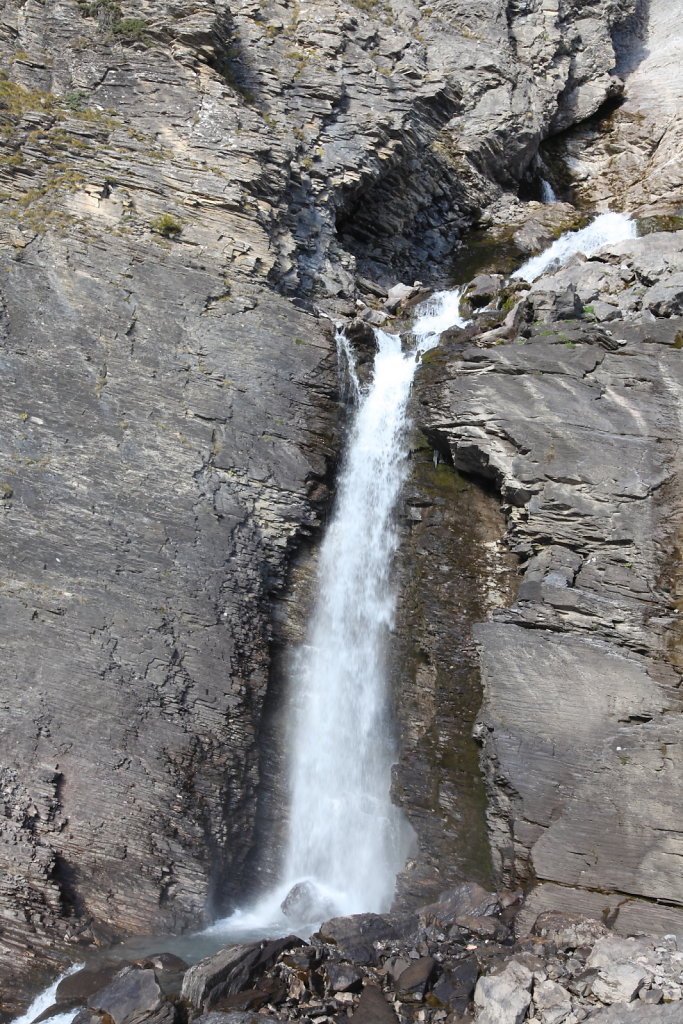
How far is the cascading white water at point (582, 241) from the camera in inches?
778

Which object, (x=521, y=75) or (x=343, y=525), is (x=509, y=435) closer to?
(x=343, y=525)

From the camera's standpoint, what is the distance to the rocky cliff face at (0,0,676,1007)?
1052 centimetres

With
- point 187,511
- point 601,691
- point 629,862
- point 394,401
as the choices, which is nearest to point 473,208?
point 394,401

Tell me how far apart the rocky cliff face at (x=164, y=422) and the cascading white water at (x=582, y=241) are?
4.13 m

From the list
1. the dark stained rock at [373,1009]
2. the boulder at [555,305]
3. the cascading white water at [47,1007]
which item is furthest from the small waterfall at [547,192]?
the cascading white water at [47,1007]

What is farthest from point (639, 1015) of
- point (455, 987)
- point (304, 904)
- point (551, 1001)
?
point (304, 904)

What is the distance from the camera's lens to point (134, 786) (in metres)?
10.6

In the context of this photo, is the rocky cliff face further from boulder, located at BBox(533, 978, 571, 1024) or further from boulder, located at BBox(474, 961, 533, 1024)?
boulder, located at BBox(533, 978, 571, 1024)

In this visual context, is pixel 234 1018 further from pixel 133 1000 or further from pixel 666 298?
pixel 666 298

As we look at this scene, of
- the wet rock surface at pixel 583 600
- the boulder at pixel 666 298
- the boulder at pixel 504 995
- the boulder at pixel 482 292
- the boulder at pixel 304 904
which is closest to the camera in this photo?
the boulder at pixel 504 995

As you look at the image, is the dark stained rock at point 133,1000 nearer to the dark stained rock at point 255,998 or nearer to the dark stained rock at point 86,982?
the dark stained rock at point 86,982

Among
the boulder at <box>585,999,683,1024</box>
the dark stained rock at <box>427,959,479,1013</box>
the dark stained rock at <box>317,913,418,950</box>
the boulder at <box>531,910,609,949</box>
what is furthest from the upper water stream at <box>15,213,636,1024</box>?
the boulder at <box>585,999,683,1024</box>

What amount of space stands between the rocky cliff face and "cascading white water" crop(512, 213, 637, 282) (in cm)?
413

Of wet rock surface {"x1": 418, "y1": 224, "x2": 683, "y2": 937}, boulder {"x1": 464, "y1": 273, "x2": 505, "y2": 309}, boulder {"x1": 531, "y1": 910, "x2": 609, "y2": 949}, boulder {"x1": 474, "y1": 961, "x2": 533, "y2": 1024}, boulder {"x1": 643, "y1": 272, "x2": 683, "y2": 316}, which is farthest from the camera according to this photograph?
boulder {"x1": 464, "y1": 273, "x2": 505, "y2": 309}
